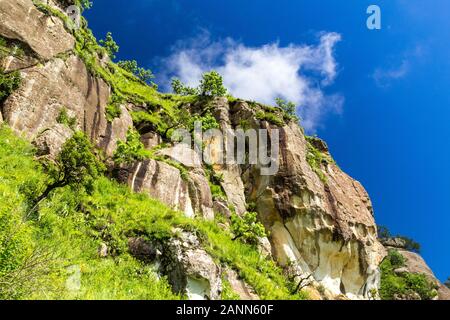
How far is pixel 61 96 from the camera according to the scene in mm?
26344

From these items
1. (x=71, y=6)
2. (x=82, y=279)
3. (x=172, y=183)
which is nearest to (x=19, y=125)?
(x=172, y=183)

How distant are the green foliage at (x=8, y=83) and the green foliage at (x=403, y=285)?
53.0m

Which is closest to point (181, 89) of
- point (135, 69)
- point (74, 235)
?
point (135, 69)

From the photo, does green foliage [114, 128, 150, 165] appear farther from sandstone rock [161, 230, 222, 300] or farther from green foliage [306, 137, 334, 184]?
green foliage [306, 137, 334, 184]

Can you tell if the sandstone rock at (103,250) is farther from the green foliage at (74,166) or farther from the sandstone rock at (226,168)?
the sandstone rock at (226,168)

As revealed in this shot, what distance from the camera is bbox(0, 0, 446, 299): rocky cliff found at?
22594 mm

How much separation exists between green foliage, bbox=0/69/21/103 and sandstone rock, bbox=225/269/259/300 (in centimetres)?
1649

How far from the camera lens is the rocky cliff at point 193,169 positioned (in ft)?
74.1

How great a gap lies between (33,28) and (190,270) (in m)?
21.4

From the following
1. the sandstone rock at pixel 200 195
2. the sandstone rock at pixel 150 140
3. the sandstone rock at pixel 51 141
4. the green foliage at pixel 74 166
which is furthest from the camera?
the sandstone rock at pixel 150 140

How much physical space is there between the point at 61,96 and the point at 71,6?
1445cm

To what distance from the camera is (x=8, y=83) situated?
23.0 metres

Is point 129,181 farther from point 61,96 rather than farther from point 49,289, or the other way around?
point 49,289

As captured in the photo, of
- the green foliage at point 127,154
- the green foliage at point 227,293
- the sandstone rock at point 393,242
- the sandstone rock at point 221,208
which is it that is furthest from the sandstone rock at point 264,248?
the sandstone rock at point 393,242
